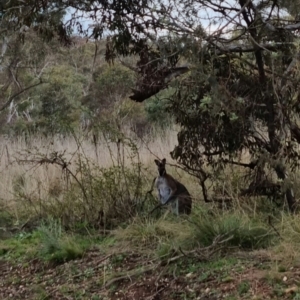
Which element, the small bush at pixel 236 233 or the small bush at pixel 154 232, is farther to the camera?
the small bush at pixel 154 232

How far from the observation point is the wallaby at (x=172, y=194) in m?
6.56

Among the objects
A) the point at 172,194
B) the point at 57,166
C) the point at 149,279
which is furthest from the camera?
the point at 57,166

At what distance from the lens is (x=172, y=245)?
5207 millimetres

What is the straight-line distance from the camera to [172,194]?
6.73 meters

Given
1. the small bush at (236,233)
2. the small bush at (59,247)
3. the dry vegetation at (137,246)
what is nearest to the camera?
the dry vegetation at (137,246)

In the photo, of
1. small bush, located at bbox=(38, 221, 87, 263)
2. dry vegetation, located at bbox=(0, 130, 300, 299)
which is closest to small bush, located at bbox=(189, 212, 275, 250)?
dry vegetation, located at bbox=(0, 130, 300, 299)

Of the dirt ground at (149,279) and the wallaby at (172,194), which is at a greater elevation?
the wallaby at (172,194)

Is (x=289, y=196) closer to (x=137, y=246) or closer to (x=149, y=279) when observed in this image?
(x=137, y=246)

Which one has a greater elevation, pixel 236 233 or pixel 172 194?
pixel 172 194

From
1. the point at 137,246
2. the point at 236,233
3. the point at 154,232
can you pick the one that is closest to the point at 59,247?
the point at 137,246

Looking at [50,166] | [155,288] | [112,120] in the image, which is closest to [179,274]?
[155,288]

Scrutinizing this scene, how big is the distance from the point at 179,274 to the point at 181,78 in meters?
2.29

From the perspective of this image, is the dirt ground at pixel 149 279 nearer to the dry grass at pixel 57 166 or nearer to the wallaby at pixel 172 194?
the wallaby at pixel 172 194

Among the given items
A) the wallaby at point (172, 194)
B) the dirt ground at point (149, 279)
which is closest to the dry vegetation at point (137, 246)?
the dirt ground at point (149, 279)
